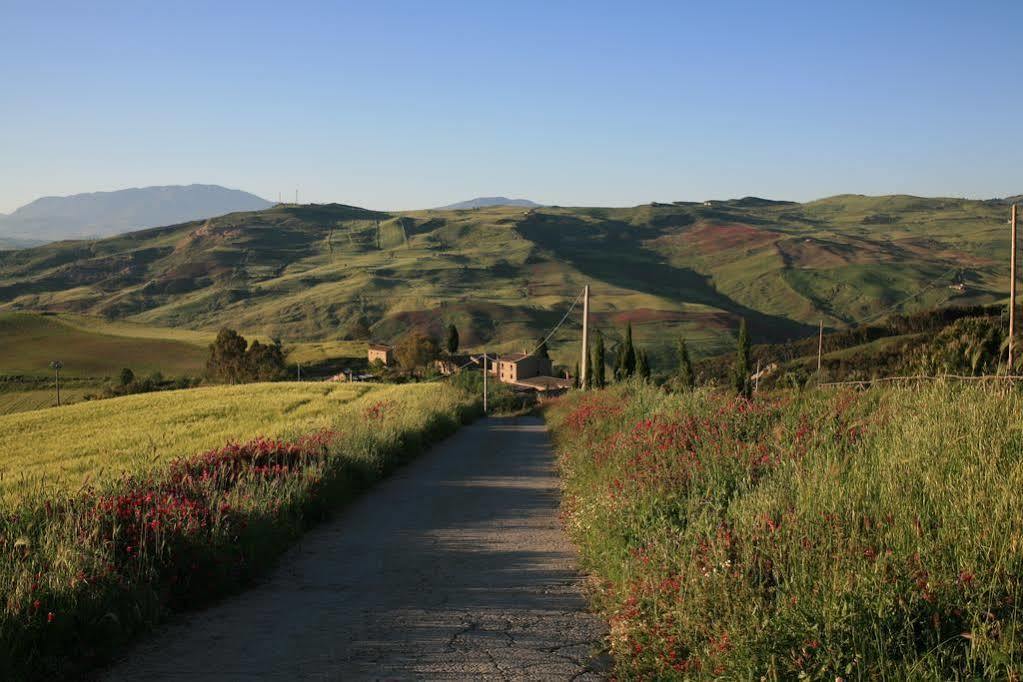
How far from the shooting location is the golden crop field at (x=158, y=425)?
1994 centimetres

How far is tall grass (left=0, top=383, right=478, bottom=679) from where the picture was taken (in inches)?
236

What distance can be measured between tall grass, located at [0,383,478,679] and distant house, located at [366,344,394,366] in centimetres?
8593

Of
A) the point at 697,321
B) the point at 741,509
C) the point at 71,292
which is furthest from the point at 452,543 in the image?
the point at 71,292

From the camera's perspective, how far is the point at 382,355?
9994 centimetres

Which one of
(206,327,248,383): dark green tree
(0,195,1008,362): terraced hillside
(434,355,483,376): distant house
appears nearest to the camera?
(206,327,248,383): dark green tree

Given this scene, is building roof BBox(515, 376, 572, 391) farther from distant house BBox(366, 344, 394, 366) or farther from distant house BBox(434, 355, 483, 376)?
distant house BBox(366, 344, 394, 366)

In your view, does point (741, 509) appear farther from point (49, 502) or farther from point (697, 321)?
point (697, 321)

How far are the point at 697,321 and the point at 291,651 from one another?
127m

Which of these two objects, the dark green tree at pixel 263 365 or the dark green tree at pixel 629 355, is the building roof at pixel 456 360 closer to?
the dark green tree at pixel 263 365

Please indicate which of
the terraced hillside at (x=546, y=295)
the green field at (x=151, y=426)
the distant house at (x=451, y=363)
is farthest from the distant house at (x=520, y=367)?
the green field at (x=151, y=426)

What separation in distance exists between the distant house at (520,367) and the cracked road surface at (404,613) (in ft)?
269

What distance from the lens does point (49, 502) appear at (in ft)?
28.1

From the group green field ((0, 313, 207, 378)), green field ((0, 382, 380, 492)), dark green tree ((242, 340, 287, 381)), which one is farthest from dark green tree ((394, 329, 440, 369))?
green field ((0, 382, 380, 492))

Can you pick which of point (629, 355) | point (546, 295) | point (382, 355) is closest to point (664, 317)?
point (546, 295)
